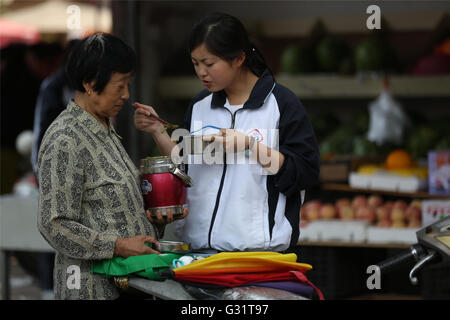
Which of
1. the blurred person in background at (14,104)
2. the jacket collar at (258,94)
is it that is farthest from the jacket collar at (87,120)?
the blurred person in background at (14,104)

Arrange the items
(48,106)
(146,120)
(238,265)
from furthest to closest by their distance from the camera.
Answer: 1. (48,106)
2. (146,120)
3. (238,265)

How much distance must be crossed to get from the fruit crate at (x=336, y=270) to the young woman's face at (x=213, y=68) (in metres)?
2.48

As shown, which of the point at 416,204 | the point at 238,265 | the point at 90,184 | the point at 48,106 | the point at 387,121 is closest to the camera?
the point at 238,265

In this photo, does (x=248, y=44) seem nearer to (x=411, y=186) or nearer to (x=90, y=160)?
(x=90, y=160)

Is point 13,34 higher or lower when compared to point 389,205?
higher

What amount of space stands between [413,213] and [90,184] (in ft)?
9.50

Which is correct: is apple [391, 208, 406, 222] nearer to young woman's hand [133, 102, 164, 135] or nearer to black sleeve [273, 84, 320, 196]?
black sleeve [273, 84, 320, 196]

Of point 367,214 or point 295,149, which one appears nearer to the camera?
point 295,149

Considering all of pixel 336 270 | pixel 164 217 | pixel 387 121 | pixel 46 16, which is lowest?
pixel 336 270

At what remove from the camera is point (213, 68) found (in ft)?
7.60

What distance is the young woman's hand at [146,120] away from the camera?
253cm

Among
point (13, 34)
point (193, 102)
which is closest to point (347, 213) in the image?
point (193, 102)

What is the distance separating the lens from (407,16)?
5852 mm

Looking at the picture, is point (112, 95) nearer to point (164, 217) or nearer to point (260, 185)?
point (164, 217)
